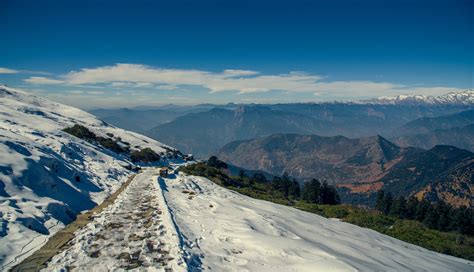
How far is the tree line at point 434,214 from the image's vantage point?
64375 mm

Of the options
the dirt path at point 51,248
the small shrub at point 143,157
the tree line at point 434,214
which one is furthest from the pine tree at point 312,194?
the dirt path at point 51,248

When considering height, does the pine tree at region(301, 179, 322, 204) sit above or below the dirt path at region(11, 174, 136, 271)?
below

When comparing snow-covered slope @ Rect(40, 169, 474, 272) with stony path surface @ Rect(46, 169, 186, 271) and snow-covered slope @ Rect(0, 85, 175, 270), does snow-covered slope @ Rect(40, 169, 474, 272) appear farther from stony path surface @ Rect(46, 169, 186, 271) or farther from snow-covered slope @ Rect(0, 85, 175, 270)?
snow-covered slope @ Rect(0, 85, 175, 270)

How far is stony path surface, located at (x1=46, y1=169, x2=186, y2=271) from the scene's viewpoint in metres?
10.0

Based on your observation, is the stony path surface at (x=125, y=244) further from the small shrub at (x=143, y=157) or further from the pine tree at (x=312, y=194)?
the pine tree at (x=312, y=194)

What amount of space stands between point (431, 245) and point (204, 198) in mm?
19603

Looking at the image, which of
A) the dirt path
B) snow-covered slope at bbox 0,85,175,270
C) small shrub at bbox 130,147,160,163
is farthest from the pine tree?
the dirt path

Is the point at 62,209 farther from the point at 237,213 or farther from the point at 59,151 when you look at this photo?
the point at 59,151

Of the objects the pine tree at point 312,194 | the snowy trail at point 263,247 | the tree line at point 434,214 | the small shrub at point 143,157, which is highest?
the snowy trail at point 263,247

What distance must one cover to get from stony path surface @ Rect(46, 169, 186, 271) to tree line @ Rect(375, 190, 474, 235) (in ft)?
215

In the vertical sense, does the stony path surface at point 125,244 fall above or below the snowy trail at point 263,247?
above

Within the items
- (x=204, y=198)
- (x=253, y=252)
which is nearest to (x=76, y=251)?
(x=253, y=252)

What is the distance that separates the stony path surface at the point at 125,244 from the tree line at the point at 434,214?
65592 mm

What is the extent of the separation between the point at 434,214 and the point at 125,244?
77.4 metres
